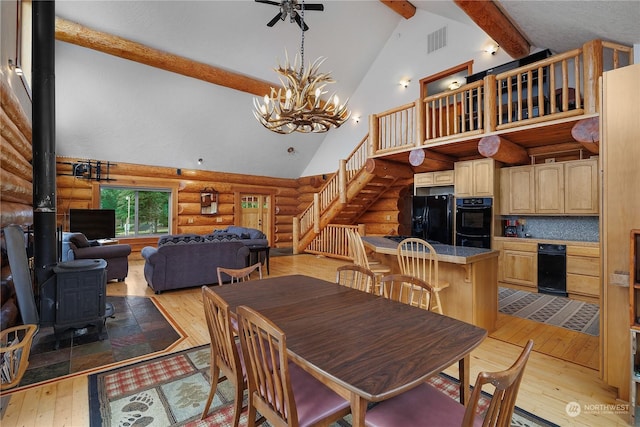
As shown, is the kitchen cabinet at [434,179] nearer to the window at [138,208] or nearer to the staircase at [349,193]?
the staircase at [349,193]

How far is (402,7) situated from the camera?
7250mm

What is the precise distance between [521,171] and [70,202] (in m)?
9.60

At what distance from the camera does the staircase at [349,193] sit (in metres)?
6.73

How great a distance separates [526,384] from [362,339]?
188 centimetres

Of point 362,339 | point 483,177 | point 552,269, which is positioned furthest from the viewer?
point 483,177

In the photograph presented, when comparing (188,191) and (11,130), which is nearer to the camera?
(11,130)

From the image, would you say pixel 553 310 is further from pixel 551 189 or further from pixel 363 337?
pixel 363 337

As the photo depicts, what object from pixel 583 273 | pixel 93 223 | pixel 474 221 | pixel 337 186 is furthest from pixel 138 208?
pixel 583 273

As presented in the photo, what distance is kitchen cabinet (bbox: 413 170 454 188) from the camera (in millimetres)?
6113

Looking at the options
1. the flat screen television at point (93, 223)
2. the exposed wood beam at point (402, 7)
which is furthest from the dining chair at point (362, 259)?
the exposed wood beam at point (402, 7)

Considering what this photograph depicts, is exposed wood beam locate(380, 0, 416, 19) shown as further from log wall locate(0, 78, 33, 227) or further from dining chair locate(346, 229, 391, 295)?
log wall locate(0, 78, 33, 227)

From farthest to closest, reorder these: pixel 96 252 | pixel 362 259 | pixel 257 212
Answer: pixel 257 212 < pixel 96 252 < pixel 362 259

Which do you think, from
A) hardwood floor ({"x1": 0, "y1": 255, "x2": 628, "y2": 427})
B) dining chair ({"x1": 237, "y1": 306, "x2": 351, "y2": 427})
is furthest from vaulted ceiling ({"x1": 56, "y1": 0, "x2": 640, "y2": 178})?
dining chair ({"x1": 237, "y1": 306, "x2": 351, "y2": 427})

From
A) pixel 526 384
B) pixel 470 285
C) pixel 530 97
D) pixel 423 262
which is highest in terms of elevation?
pixel 530 97
